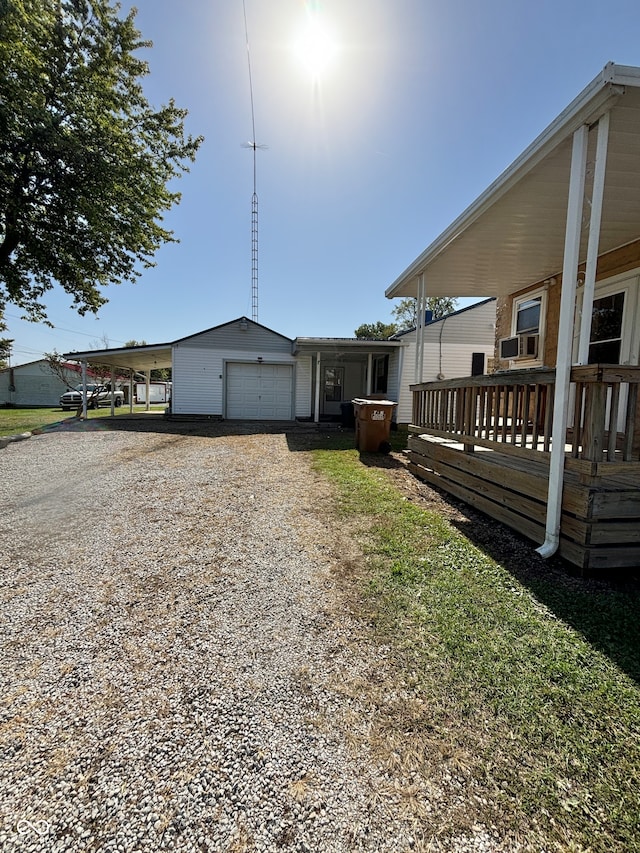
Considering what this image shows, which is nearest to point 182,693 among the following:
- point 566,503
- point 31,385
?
point 566,503

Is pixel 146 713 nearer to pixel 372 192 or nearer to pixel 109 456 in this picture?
pixel 109 456

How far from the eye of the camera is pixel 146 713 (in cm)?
158

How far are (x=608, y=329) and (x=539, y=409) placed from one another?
107 inches

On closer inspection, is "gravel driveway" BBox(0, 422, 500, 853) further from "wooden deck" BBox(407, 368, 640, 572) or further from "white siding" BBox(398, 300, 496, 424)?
"white siding" BBox(398, 300, 496, 424)

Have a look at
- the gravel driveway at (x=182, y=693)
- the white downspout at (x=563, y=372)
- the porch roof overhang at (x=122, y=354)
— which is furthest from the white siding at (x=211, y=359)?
the white downspout at (x=563, y=372)

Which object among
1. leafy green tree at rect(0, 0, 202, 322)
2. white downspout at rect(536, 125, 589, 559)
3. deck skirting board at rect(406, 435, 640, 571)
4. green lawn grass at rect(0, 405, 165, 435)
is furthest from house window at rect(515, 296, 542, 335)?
green lawn grass at rect(0, 405, 165, 435)

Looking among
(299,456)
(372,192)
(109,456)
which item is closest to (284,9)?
(372,192)

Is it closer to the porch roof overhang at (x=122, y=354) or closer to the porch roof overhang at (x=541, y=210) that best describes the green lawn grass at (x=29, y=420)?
the porch roof overhang at (x=122, y=354)

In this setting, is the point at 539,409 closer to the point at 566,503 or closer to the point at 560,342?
the point at 560,342

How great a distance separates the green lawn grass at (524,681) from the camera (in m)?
1.22

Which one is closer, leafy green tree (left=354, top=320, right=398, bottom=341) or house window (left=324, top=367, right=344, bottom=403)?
house window (left=324, top=367, right=344, bottom=403)

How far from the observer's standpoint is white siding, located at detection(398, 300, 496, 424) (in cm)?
1312

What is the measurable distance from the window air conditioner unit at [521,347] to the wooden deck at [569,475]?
2.36 metres

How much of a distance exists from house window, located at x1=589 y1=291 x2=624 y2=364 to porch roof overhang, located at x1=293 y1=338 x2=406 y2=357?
24.3 feet
